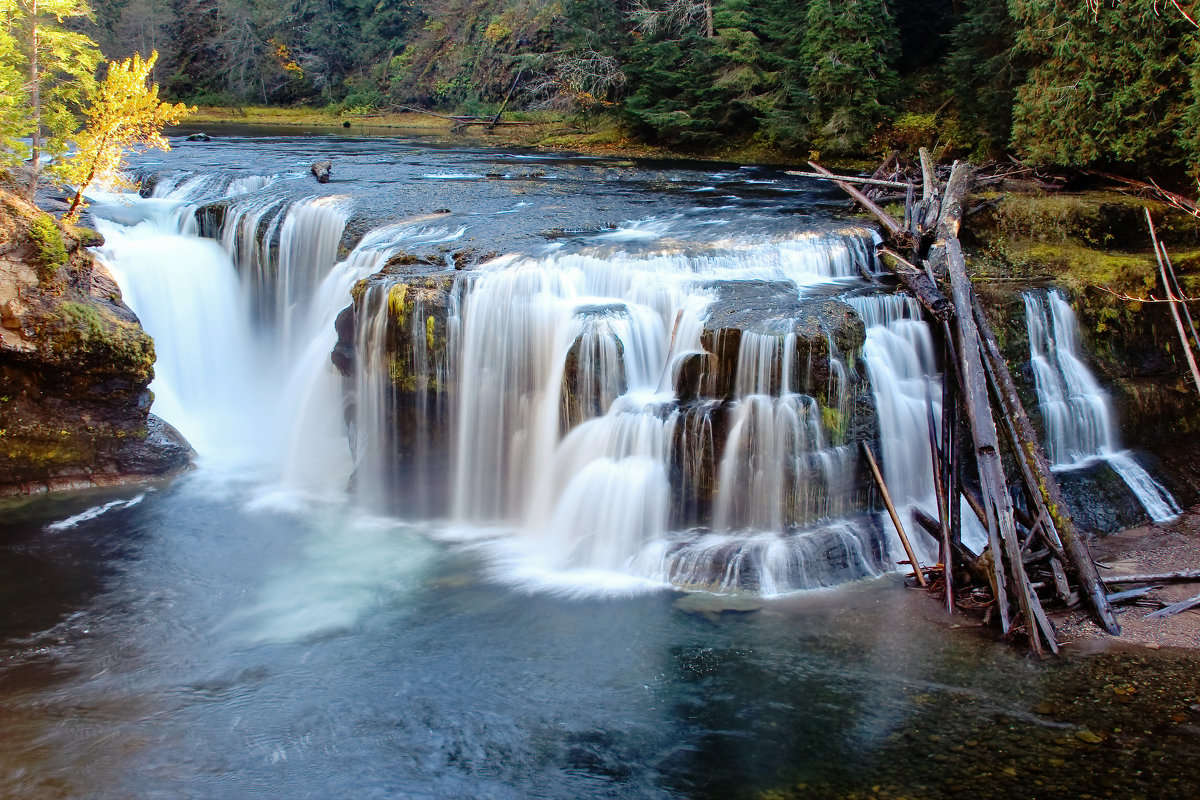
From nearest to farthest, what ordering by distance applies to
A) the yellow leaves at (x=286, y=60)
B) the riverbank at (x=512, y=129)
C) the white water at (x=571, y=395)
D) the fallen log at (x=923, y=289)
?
the white water at (x=571, y=395)
the fallen log at (x=923, y=289)
the riverbank at (x=512, y=129)
the yellow leaves at (x=286, y=60)

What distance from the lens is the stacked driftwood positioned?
24.1 feet

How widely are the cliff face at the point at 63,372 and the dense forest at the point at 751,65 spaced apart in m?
14.8

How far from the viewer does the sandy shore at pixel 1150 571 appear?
7066mm

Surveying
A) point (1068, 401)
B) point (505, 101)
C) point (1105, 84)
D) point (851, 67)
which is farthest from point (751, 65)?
point (1068, 401)

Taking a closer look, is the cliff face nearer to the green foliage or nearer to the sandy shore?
the green foliage

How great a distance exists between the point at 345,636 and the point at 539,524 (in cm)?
285

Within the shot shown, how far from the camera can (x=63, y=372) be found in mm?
10883

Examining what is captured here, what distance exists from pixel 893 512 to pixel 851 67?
1758cm

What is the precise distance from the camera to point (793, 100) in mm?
24703

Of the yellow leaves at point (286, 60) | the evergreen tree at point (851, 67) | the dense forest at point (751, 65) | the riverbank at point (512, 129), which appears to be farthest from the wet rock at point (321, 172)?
the yellow leaves at point (286, 60)

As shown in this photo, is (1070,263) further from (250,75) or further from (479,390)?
(250,75)

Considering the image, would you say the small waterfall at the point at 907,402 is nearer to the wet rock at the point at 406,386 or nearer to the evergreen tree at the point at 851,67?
the wet rock at the point at 406,386

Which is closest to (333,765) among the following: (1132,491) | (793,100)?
(1132,491)

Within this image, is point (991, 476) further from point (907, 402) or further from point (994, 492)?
point (907, 402)
